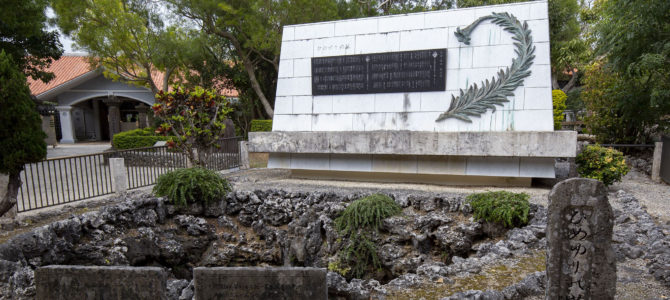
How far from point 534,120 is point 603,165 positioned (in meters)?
1.59

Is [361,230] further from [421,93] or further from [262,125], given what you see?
[262,125]

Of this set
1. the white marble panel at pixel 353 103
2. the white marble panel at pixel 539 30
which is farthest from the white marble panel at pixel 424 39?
the white marble panel at pixel 539 30

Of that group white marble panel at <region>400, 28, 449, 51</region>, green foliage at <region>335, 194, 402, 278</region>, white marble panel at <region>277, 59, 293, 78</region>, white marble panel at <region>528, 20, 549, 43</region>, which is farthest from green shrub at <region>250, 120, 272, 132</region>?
white marble panel at <region>528, 20, 549, 43</region>

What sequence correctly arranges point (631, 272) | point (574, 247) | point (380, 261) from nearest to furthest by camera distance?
point (574, 247), point (631, 272), point (380, 261)

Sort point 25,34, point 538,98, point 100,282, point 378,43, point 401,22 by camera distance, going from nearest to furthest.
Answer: point 100,282 → point 538,98 → point 401,22 → point 378,43 → point 25,34

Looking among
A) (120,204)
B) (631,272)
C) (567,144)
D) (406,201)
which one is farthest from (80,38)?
(631,272)

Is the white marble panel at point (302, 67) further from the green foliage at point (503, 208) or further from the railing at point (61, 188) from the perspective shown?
the green foliage at point (503, 208)

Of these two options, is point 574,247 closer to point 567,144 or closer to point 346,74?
point 567,144

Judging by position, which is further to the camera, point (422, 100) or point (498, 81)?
point (422, 100)

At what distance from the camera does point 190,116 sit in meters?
7.80

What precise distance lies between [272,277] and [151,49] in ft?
50.8

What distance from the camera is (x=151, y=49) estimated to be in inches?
615

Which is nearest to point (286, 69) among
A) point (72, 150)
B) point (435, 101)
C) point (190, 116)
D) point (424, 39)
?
point (190, 116)

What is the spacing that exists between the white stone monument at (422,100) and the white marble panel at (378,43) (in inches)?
0.9
